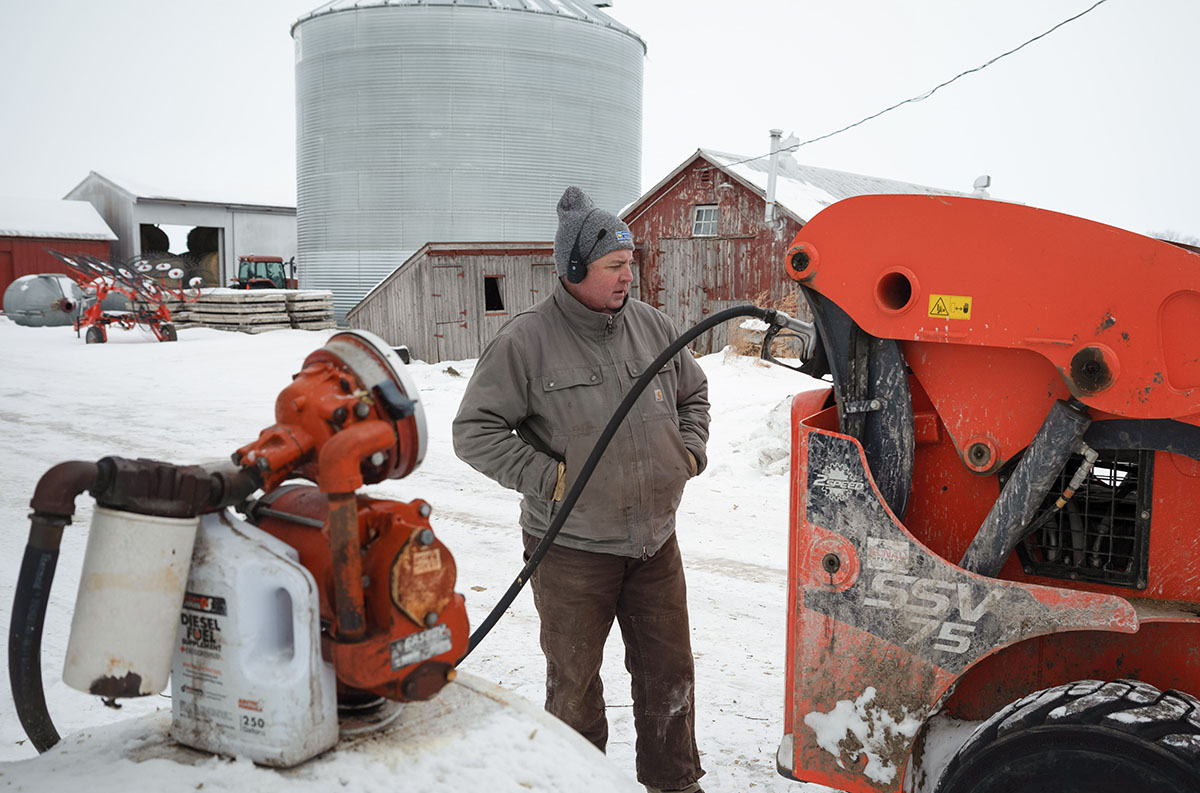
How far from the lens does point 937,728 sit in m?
2.52

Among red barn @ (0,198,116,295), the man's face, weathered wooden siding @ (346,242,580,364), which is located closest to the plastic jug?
the man's face

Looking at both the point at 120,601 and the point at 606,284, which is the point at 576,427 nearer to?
the point at 606,284

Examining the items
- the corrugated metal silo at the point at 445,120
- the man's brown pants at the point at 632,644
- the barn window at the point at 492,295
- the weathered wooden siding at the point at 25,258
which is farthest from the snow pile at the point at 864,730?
the weathered wooden siding at the point at 25,258

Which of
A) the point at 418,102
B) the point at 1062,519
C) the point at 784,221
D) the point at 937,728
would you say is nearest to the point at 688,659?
the point at 937,728

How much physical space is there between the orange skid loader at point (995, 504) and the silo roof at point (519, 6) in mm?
21480

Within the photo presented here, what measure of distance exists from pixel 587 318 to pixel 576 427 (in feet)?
1.20

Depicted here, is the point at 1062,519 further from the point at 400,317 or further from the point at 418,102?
the point at 418,102

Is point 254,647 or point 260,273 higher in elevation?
point 260,273

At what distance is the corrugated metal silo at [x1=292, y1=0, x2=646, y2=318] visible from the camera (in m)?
22.0

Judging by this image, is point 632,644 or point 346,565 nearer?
point 346,565

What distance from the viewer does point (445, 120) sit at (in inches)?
869

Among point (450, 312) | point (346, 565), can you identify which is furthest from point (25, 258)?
point (346, 565)

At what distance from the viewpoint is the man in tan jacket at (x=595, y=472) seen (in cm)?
305

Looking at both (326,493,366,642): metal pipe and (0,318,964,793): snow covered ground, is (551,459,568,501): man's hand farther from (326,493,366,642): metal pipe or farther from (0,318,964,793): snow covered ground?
(326,493,366,642): metal pipe
